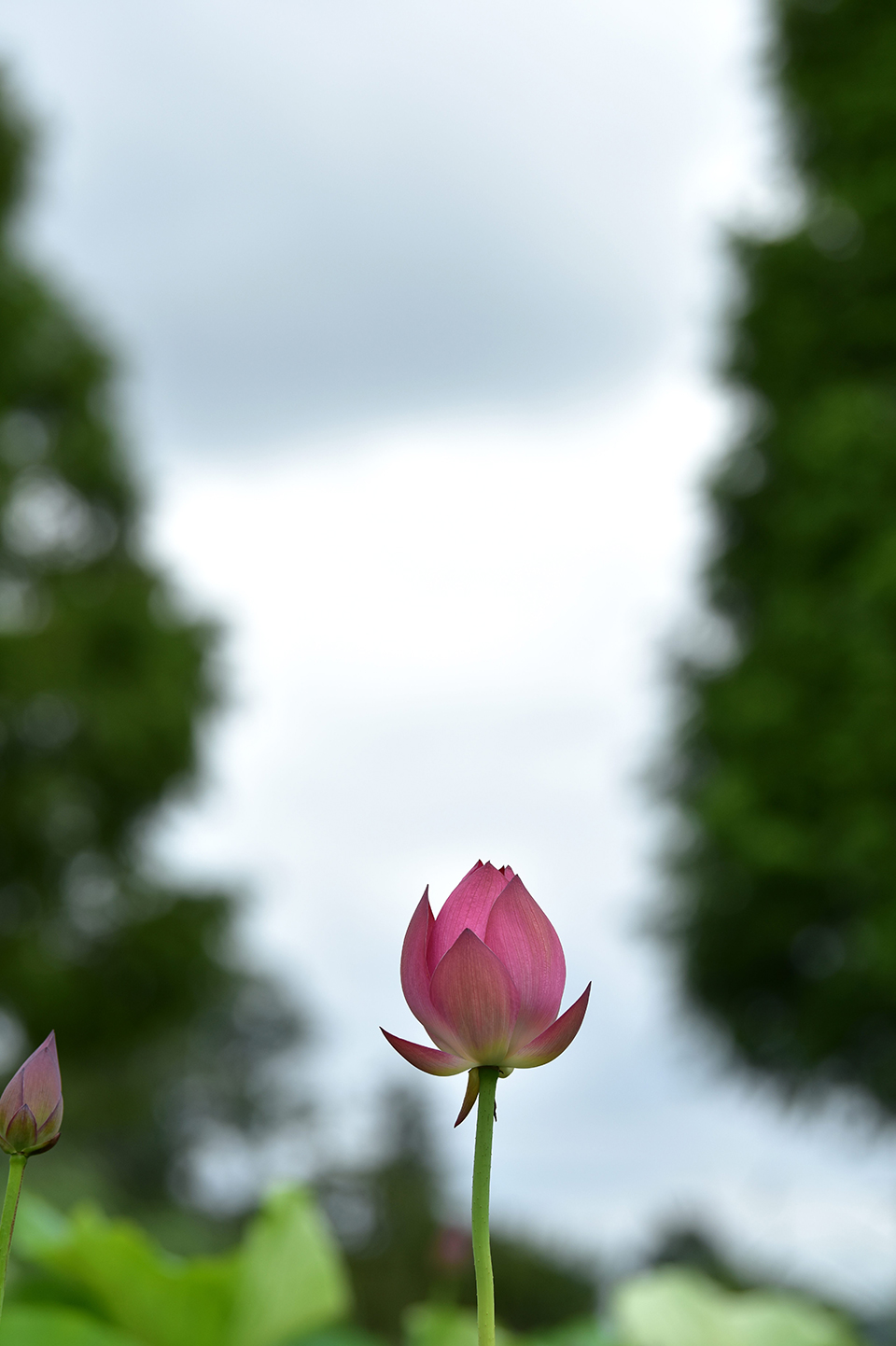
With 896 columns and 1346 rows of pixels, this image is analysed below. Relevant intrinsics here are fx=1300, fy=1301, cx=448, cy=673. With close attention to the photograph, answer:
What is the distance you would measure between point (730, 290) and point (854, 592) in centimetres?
290

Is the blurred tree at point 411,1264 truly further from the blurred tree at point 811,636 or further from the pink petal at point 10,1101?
the pink petal at point 10,1101

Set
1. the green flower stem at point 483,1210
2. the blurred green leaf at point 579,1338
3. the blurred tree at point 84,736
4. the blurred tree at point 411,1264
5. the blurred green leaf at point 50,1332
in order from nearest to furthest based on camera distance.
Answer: the green flower stem at point 483,1210 < the blurred green leaf at point 50,1332 < the blurred green leaf at point 579,1338 < the blurred tree at point 411,1264 < the blurred tree at point 84,736

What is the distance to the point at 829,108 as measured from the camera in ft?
31.0

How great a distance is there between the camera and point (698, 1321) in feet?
4.71

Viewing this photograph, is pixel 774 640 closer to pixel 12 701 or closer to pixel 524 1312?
pixel 524 1312

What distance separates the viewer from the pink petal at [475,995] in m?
0.40

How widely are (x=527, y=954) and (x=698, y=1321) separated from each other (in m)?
1.22

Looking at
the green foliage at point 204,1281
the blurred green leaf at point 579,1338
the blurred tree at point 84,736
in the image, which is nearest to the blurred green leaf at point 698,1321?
the blurred green leaf at point 579,1338

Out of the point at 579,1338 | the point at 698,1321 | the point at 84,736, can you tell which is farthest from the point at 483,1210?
the point at 84,736

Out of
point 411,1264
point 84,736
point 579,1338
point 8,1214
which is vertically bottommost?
point 8,1214

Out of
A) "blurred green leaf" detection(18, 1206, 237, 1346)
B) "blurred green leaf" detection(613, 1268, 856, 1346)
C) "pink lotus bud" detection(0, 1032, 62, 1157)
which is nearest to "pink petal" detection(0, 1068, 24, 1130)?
"pink lotus bud" detection(0, 1032, 62, 1157)

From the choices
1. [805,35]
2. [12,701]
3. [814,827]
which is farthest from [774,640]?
[12,701]

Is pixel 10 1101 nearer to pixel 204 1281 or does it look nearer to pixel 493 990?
pixel 493 990

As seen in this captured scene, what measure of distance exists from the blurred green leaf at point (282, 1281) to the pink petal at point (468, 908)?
0.83 m
